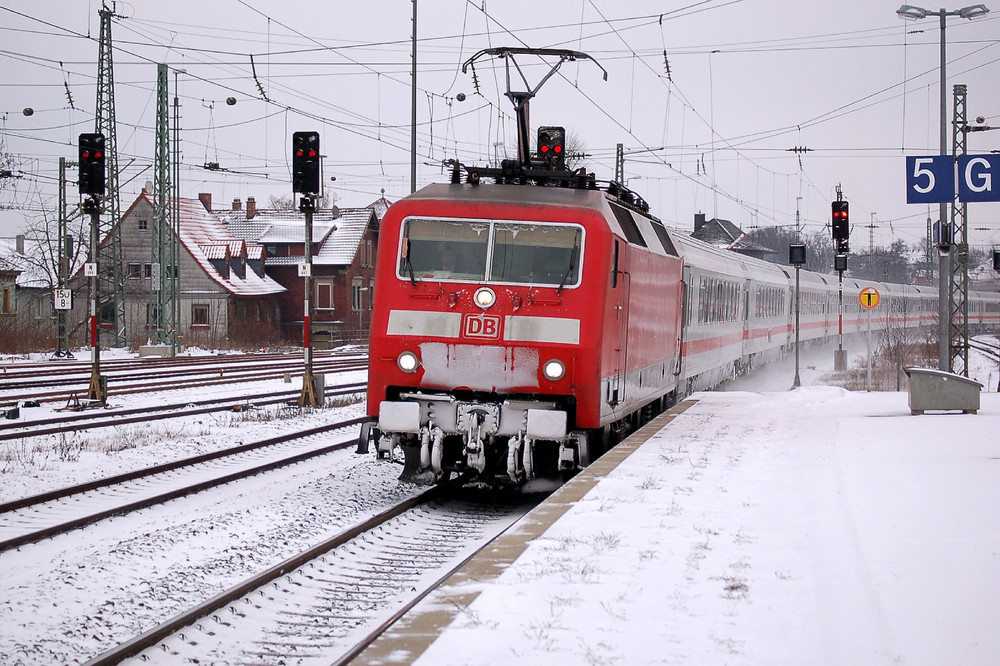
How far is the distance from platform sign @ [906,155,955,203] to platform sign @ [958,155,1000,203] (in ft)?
1.03

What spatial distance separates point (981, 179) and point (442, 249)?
469 inches

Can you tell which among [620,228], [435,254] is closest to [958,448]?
[620,228]

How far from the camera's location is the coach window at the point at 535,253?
10.3 metres

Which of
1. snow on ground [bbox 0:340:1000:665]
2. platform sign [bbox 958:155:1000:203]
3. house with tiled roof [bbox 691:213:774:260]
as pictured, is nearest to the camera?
snow on ground [bbox 0:340:1000:665]

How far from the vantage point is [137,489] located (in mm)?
11258

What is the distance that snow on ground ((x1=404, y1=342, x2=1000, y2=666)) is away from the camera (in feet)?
16.1

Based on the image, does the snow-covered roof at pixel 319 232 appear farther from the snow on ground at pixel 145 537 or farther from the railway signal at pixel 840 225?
the snow on ground at pixel 145 537

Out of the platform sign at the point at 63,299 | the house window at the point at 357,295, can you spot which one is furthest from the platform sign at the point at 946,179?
the house window at the point at 357,295

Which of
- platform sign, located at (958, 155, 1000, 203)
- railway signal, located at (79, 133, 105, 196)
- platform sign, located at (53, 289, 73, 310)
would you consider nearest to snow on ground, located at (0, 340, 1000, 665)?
platform sign, located at (958, 155, 1000, 203)

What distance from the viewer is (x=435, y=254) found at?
10531mm

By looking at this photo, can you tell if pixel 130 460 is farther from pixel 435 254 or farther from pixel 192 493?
pixel 435 254

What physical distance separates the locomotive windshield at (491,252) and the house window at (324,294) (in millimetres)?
49836

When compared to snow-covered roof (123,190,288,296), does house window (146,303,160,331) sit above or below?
below

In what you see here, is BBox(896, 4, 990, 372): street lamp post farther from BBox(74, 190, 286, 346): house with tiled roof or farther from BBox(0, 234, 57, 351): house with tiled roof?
BBox(74, 190, 286, 346): house with tiled roof
